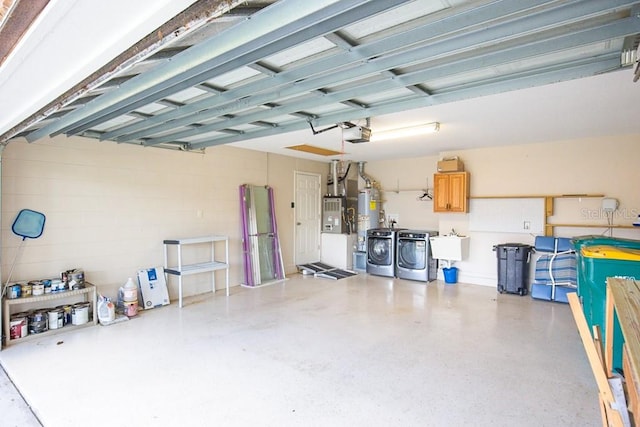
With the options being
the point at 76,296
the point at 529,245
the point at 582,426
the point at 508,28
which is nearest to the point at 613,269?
the point at 582,426

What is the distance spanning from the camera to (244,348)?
338 cm

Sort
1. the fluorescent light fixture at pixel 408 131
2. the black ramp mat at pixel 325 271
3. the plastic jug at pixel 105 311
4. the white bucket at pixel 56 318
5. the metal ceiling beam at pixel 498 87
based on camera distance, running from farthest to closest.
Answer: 1. the black ramp mat at pixel 325 271
2. the fluorescent light fixture at pixel 408 131
3. the plastic jug at pixel 105 311
4. the white bucket at pixel 56 318
5. the metal ceiling beam at pixel 498 87

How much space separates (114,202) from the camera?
14.9 feet

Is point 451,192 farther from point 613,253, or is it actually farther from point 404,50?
point 404,50

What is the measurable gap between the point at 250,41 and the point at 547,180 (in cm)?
553

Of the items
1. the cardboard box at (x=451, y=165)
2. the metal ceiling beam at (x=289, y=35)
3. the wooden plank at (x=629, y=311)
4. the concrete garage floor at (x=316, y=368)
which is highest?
the metal ceiling beam at (x=289, y=35)

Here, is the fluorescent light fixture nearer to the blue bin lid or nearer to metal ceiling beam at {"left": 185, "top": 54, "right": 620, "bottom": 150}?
metal ceiling beam at {"left": 185, "top": 54, "right": 620, "bottom": 150}

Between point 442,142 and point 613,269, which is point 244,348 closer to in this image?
point 613,269

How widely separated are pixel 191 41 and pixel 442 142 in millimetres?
4401

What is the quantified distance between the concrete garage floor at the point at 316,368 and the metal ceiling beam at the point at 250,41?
220cm

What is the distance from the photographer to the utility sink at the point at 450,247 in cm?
600

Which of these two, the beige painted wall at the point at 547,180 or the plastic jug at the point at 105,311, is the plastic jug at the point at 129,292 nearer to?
the plastic jug at the point at 105,311

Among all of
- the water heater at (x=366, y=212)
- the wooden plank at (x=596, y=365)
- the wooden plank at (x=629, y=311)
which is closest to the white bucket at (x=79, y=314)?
the wooden plank at (x=596, y=365)

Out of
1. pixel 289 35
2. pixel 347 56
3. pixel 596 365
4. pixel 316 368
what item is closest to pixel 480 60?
pixel 347 56
